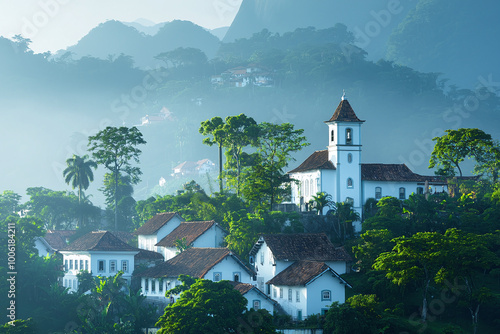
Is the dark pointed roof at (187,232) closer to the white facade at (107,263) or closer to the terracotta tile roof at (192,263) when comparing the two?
the terracotta tile roof at (192,263)

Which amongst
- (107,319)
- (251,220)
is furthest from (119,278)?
(251,220)

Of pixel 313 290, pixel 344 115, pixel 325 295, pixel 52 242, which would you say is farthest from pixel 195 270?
pixel 52 242

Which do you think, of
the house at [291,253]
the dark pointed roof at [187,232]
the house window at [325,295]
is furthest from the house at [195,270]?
the house window at [325,295]

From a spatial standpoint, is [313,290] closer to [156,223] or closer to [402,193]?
[402,193]

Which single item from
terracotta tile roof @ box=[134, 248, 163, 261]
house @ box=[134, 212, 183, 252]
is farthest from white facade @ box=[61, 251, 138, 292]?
house @ box=[134, 212, 183, 252]

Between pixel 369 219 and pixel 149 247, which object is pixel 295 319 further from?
pixel 149 247

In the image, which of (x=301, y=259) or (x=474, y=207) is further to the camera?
(x=474, y=207)

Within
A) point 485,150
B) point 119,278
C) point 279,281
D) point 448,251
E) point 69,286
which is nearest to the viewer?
point 448,251
